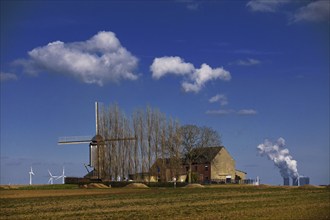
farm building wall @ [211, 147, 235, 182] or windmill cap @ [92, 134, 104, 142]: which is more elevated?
windmill cap @ [92, 134, 104, 142]

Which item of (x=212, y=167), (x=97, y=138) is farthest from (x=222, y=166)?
(x=97, y=138)

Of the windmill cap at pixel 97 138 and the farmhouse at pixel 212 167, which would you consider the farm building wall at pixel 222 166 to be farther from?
the windmill cap at pixel 97 138

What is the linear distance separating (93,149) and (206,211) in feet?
207

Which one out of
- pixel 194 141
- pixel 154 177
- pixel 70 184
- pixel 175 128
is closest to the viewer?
pixel 70 184

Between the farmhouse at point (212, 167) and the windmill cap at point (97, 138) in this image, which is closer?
the windmill cap at point (97, 138)

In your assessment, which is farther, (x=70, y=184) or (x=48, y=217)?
(x=70, y=184)

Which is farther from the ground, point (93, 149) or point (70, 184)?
point (93, 149)

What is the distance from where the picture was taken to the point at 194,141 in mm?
100875

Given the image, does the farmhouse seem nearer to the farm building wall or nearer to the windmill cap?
the farm building wall

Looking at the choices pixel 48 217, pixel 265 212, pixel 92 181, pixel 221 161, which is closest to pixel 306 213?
pixel 265 212

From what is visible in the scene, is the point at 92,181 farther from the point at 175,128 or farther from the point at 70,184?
the point at 175,128

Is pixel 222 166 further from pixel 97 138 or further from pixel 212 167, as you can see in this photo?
pixel 97 138

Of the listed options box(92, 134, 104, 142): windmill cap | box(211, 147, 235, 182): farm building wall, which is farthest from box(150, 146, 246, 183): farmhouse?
box(92, 134, 104, 142): windmill cap

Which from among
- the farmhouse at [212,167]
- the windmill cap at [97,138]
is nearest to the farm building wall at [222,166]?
the farmhouse at [212,167]
